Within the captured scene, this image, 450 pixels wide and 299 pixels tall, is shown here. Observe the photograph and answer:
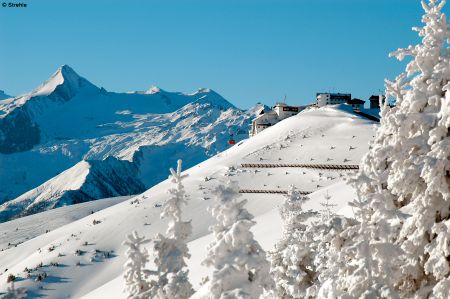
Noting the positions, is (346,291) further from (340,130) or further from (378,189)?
(340,130)

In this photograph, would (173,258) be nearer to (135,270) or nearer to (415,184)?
(135,270)

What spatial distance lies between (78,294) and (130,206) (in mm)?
23403

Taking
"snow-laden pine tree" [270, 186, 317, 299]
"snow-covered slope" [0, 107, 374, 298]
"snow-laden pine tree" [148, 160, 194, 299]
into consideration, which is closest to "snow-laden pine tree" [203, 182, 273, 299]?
"snow-laden pine tree" [148, 160, 194, 299]

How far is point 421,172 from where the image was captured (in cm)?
1636

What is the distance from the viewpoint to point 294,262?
2470cm

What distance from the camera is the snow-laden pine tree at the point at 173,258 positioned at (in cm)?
1986

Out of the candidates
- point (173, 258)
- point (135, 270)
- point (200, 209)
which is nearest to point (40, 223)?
point (200, 209)

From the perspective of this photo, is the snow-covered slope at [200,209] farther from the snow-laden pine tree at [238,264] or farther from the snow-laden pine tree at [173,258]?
the snow-laden pine tree at [238,264]

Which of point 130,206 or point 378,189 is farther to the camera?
point 130,206

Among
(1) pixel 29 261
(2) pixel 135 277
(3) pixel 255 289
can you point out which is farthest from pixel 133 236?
(1) pixel 29 261

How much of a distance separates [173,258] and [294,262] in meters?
5.69

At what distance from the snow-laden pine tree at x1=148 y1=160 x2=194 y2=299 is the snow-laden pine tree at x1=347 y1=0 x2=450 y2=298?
560cm

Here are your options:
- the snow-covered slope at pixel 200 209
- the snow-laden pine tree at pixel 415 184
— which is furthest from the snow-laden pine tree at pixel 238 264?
the snow-covered slope at pixel 200 209

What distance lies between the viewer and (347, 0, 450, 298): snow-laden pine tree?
1633cm
